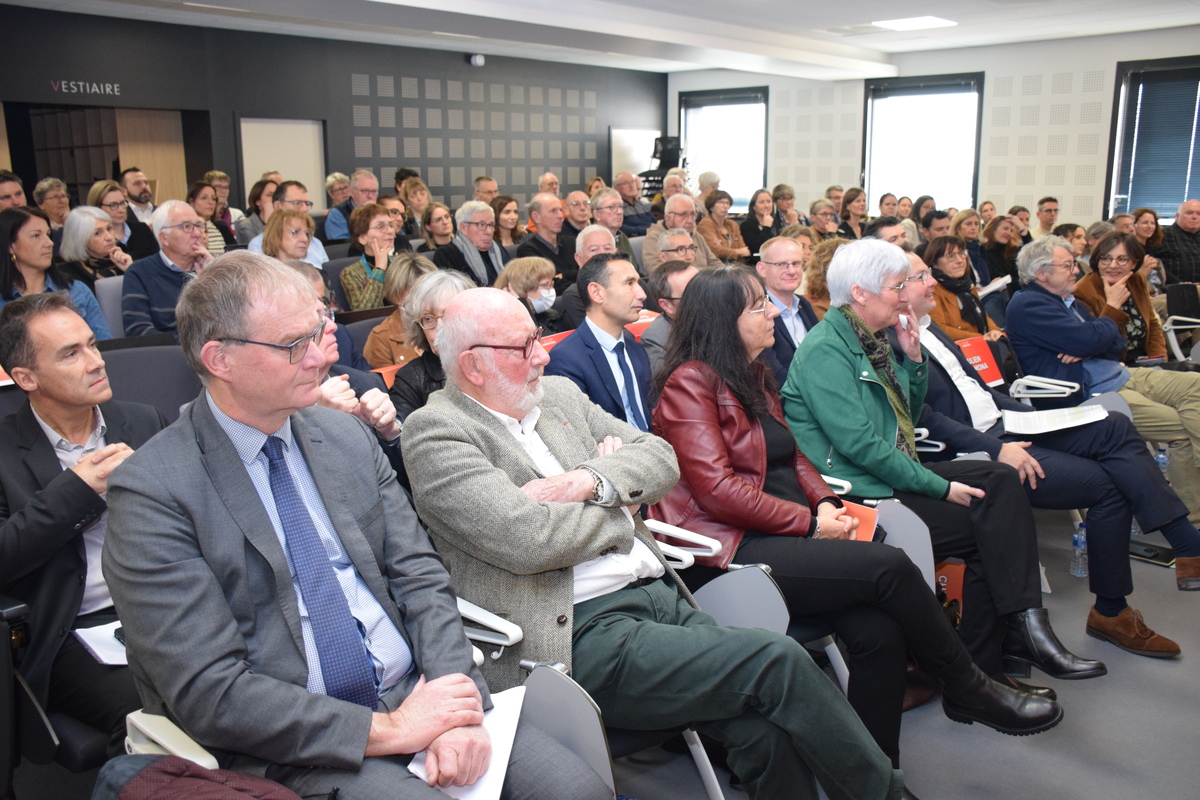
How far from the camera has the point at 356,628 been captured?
1567 mm

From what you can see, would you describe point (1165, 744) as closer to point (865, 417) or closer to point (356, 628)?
point (865, 417)

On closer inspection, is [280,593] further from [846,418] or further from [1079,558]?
[1079,558]

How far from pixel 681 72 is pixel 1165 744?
1466cm

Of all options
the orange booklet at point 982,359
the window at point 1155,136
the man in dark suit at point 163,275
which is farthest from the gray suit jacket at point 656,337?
the window at point 1155,136

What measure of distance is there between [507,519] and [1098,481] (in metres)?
2.40

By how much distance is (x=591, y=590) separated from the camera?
6.23 ft

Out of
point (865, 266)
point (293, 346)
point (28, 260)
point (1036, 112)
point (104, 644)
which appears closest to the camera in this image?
point (293, 346)

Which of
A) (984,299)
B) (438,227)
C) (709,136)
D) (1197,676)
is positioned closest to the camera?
(1197,676)

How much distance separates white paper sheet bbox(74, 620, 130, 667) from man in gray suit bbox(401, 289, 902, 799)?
2.07 ft

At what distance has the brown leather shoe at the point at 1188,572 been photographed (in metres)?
3.31

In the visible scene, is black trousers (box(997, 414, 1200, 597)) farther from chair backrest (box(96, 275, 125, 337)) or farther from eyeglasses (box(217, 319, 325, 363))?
chair backrest (box(96, 275, 125, 337))

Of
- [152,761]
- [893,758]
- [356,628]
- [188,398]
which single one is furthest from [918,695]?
[188,398]

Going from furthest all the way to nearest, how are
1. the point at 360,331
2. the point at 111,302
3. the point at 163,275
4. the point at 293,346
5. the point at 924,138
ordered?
the point at 924,138 → the point at 111,302 → the point at 163,275 → the point at 360,331 → the point at 293,346

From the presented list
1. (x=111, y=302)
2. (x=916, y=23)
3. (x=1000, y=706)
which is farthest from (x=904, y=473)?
(x=916, y=23)
